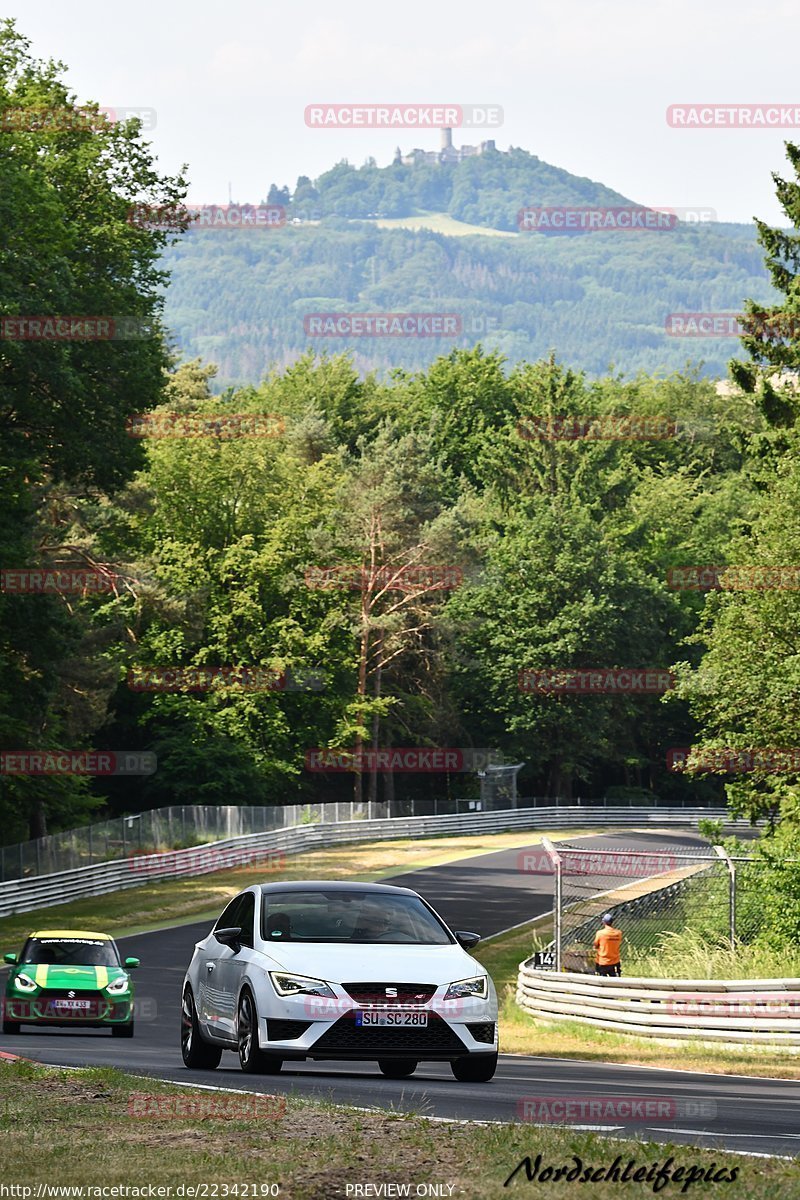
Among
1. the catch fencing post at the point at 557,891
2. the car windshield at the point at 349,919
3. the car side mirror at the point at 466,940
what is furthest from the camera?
the catch fencing post at the point at 557,891

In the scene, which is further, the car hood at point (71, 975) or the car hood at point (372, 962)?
the car hood at point (71, 975)

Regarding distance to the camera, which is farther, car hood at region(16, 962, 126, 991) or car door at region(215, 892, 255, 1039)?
car hood at region(16, 962, 126, 991)

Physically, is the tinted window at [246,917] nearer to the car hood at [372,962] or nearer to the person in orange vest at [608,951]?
the car hood at [372,962]

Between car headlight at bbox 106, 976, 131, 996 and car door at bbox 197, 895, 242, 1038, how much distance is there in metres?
6.96

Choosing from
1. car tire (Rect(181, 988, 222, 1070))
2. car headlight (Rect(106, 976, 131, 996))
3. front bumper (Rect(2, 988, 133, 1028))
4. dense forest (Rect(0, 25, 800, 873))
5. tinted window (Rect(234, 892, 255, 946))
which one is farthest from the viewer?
dense forest (Rect(0, 25, 800, 873))

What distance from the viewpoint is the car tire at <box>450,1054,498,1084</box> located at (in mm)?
14039

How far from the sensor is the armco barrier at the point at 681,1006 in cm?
1978

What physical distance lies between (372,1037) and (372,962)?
0.55 m

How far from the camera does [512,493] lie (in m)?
104

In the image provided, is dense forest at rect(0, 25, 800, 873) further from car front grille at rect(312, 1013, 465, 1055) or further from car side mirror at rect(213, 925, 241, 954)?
car front grille at rect(312, 1013, 465, 1055)

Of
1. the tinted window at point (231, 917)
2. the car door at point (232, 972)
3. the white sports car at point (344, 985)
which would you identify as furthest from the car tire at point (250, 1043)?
the tinted window at point (231, 917)

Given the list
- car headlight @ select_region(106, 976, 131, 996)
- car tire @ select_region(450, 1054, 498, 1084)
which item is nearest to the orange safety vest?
car headlight @ select_region(106, 976, 131, 996)

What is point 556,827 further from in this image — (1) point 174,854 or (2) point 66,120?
(2) point 66,120

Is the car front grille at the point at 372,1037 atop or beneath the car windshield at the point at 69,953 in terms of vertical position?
atop
